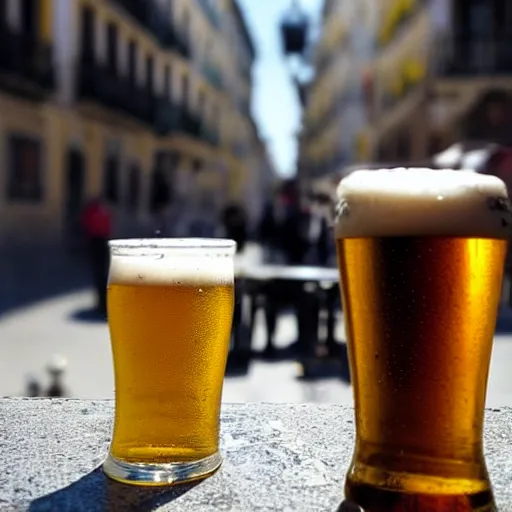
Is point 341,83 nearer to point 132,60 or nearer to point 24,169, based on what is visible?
point 132,60

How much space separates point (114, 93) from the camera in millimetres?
21781

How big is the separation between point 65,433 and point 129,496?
12.0 inches

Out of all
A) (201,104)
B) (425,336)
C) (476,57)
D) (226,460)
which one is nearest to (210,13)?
(201,104)

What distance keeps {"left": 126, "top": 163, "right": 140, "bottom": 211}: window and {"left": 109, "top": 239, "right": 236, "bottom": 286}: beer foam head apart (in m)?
23.3

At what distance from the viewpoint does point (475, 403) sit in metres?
1.11

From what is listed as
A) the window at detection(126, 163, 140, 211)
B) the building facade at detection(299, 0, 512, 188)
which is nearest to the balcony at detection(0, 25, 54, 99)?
the window at detection(126, 163, 140, 211)

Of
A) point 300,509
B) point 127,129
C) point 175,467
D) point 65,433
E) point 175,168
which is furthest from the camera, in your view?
point 175,168

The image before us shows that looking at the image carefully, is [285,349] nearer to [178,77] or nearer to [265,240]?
[265,240]

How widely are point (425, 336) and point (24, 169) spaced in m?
17.2

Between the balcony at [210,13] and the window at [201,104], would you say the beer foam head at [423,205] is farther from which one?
the balcony at [210,13]

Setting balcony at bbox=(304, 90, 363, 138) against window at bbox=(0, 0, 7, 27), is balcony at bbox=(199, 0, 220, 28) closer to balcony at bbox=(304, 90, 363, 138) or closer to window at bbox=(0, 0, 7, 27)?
balcony at bbox=(304, 90, 363, 138)

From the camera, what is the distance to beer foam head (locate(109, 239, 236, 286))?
1220 millimetres

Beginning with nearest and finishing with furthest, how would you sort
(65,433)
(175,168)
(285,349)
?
1. (65,433)
2. (285,349)
3. (175,168)

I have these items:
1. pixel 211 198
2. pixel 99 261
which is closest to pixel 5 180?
pixel 99 261
